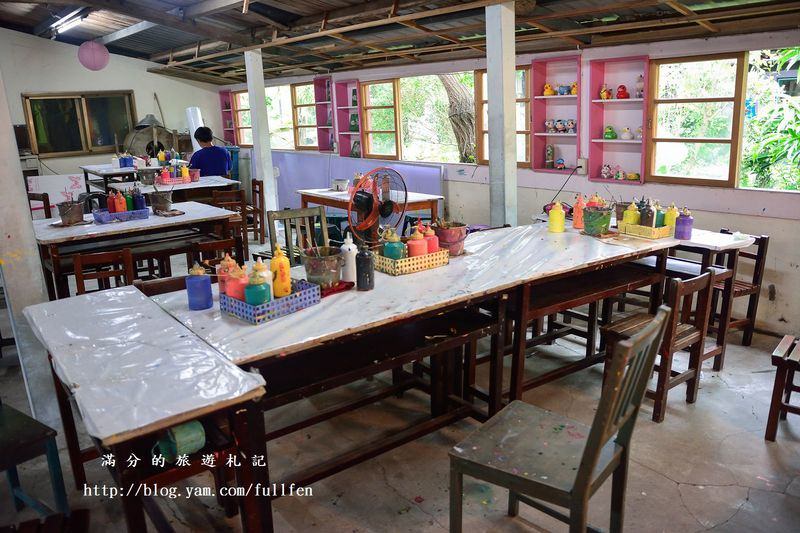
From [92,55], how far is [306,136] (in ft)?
11.8

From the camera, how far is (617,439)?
6.87 ft

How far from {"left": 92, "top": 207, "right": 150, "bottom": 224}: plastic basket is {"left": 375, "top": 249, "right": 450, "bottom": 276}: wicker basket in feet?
9.24

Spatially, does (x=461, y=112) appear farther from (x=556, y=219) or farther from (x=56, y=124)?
(x=56, y=124)

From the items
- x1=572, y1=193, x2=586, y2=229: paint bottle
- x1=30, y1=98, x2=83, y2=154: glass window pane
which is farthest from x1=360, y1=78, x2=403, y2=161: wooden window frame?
x1=30, y1=98, x2=83, y2=154: glass window pane

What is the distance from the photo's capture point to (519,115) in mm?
6723

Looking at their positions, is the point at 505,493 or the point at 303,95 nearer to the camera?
the point at 505,493

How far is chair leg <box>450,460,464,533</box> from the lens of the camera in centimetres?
210

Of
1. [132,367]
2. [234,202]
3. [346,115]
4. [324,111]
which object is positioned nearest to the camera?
[132,367]

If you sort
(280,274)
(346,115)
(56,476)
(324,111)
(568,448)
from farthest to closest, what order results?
1. (324,111)
2. (346,115)
3. (280,274)
4. (56,476)
5. (568,448)

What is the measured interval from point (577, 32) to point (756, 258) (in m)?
2.41

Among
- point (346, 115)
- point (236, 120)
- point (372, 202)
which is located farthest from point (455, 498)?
point (236, 120)

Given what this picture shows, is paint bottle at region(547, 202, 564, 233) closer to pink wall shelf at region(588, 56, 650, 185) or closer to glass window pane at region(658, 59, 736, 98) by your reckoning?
pink wall shelf at region(588, 56, 650, 185)

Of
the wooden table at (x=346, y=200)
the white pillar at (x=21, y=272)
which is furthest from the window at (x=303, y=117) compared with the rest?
the white pillar at (x=21, y=272)

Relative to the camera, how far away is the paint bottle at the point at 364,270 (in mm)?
2762
